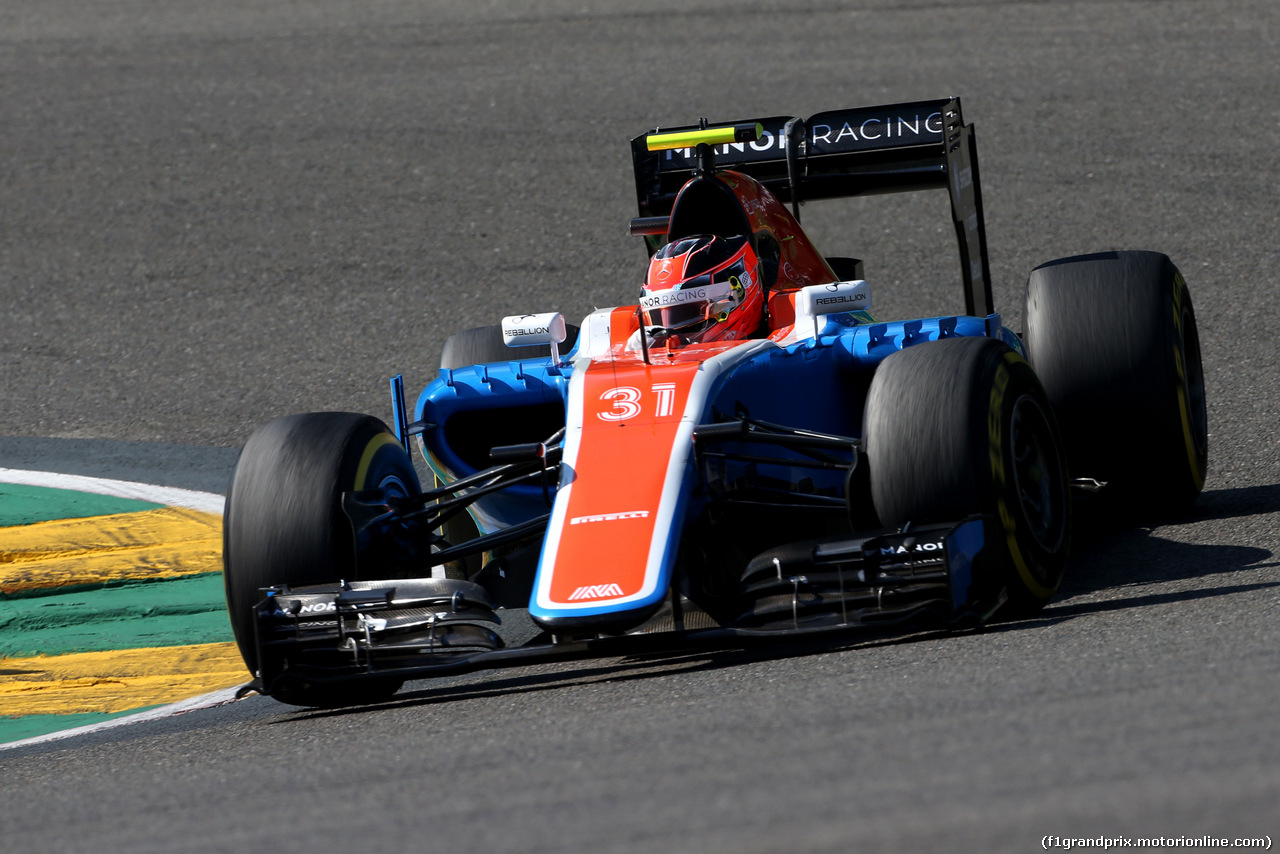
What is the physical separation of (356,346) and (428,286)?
1.25 metres

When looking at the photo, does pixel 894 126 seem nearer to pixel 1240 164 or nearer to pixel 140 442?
pixel 140 442

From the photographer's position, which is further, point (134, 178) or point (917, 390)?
point (134, 178)

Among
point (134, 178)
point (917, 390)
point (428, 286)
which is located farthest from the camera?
point (134, 178)

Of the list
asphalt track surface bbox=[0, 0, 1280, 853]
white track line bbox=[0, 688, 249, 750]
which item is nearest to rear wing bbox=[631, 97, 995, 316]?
asphalt track surface bbox=[0, 0, 1280, 853]

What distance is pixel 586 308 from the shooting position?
11977 mm

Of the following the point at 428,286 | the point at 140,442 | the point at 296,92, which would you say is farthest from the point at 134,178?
the point at 140,442

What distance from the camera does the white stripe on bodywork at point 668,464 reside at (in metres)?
5.05

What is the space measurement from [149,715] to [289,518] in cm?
108

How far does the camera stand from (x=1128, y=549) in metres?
6.54

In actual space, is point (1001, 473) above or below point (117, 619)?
above

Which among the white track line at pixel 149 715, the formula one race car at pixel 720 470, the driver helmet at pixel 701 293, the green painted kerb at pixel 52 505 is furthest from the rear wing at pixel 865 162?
the white track line at pixel 149 715

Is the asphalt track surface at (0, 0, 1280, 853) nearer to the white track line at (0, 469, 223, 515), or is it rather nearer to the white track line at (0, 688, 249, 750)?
the white track line at (0, 688, 249, 750)

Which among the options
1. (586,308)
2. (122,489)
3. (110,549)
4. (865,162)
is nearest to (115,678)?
(110,549)

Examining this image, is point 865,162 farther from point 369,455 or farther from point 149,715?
point 149,715
